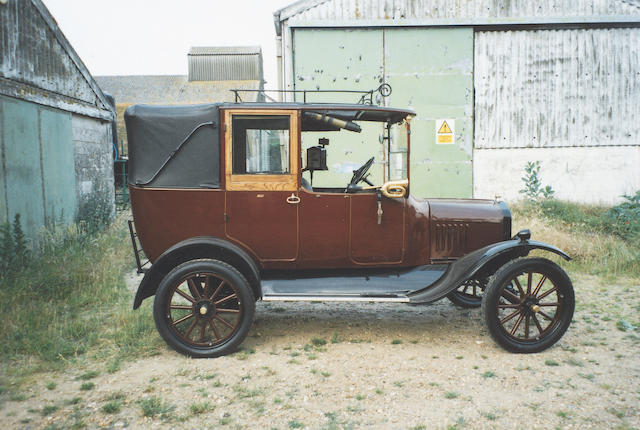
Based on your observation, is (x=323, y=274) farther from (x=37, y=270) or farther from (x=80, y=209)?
(x=80, y=209)

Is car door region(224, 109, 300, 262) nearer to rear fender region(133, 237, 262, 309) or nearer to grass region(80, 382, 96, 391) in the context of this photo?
rear fender region(133, 237, 262, 309)

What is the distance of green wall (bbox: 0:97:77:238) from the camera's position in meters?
6.69

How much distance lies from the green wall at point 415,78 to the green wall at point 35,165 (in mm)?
4701

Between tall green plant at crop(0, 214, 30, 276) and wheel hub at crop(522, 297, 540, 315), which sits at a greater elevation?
tall green plant at crop(0, 214, 30, 276)

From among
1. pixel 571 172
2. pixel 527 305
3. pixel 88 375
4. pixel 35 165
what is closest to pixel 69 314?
pixel 88 375

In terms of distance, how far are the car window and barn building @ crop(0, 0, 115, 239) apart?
13.9ft

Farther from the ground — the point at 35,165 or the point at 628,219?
the point at 35,165

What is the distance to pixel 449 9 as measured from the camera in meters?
10.2

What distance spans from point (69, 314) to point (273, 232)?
251 cm

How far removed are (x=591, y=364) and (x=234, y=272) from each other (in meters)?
3.04

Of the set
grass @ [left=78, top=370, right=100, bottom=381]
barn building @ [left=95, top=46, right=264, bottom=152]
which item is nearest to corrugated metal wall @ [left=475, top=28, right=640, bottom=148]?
grass @ [left=78, top=370, right=100, bottom=381]

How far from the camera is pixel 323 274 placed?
4.56 meters

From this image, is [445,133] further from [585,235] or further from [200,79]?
[200,79]

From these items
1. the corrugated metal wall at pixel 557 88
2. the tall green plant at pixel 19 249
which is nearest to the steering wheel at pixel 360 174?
the tall green plant at pixel 19 249
